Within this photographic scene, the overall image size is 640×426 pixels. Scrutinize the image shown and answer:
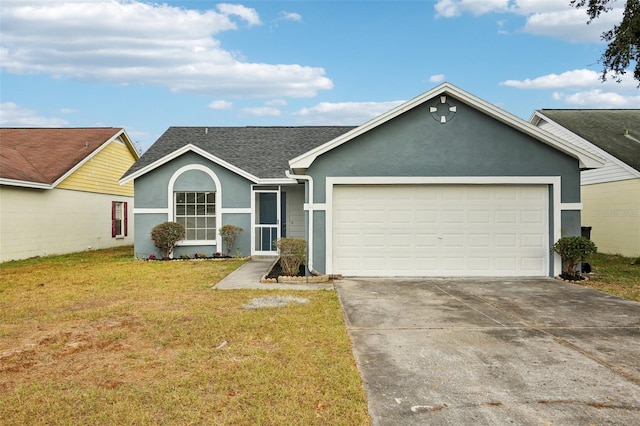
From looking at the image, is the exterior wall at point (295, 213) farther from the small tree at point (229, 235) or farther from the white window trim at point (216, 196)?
the white window trim at point (216, 196)

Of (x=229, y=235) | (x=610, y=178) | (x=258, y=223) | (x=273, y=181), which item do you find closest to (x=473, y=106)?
(x=273, y=181)

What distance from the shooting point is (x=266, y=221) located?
16.0 metres

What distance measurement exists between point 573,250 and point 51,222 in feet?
57.1

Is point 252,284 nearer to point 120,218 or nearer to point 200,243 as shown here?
point 200,243

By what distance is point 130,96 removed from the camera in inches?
1120

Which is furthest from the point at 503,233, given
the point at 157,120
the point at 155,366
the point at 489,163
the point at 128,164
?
the point at 157,120

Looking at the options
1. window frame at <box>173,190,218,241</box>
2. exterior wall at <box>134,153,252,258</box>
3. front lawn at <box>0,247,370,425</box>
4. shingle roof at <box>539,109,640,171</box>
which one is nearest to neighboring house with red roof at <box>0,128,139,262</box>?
exterior wall at <box>134,153,252,258</box>

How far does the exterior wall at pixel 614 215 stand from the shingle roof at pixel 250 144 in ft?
35.0

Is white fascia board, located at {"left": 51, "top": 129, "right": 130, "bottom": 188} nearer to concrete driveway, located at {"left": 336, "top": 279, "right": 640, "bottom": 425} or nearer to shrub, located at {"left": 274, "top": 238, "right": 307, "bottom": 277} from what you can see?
shrub, located at {"left": 274, "top": 238, "right": 307, "bottom": 277}

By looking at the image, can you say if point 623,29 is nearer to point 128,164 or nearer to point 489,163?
point 489,163

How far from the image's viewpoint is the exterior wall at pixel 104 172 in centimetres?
1819

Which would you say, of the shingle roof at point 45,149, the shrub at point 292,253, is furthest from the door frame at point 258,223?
the shingle roof at point 45,149

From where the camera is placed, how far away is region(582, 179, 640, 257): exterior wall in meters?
15.3

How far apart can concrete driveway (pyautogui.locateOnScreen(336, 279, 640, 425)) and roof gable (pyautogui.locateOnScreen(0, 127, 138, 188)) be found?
43.5ft
